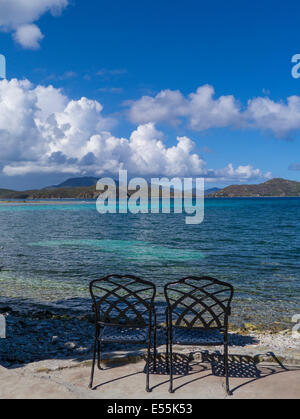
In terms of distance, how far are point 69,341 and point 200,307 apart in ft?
17.7

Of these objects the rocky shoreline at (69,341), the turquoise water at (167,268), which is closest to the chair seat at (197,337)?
the rocky shoreline at (69,341)

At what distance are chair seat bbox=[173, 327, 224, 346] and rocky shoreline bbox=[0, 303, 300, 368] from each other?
95 centimetres

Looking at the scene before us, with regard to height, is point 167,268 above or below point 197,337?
below

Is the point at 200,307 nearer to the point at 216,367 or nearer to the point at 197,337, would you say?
the point at 216,367

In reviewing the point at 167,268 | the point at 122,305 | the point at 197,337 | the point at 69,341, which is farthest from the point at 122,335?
the point at 167,268

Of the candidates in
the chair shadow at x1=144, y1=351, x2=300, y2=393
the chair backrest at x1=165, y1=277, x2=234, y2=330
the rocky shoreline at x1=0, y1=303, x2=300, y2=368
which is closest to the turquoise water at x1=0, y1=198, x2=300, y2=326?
the chair backrest at x1=165, y1=277, x2=234, y2=330

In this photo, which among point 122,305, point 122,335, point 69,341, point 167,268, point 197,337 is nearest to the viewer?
point 197,337

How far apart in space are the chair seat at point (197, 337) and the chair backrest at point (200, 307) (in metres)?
0.12

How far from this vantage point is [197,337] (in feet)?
17.2

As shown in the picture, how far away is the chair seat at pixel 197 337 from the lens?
5.07 meters

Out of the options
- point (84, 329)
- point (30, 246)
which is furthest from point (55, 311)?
point (30, 246)

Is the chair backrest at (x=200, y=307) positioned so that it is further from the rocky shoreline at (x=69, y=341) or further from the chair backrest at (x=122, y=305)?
the rocky shoreline at (x=69, y=341)

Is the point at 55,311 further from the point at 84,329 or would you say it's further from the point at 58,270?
the point at 58,270

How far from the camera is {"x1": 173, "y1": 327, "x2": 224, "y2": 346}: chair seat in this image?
16.6ft
